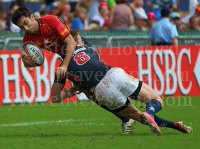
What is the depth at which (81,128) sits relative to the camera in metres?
7.95

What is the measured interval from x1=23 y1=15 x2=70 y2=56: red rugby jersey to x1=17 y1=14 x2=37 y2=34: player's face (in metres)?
0.12

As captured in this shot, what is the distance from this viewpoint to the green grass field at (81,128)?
20.1 feet

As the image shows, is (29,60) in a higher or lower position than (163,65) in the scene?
higher

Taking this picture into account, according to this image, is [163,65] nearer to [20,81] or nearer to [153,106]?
[20,81]

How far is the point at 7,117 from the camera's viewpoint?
964 cm

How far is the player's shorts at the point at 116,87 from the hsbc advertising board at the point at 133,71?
209 inches

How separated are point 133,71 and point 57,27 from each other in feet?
20.4

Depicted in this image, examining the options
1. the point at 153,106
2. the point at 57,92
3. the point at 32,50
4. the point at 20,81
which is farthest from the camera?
the point at 20,81

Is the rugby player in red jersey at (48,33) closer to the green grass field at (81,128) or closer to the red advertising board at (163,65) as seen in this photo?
the green grass field at (81,128)

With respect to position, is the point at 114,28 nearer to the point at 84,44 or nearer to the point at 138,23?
the point at 138,23

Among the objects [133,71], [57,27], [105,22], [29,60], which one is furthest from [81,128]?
[105,22]

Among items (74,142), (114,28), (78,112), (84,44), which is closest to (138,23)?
(114,28)

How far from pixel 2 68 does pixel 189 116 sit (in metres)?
5.00

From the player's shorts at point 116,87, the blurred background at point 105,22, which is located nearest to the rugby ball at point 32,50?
the player's shorts at point 116,87
